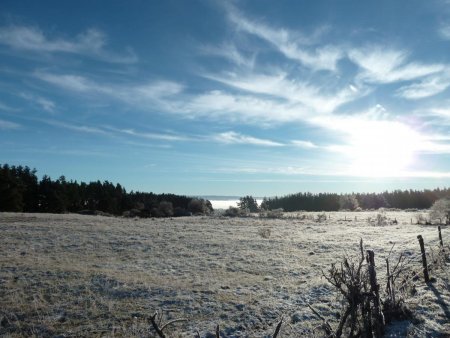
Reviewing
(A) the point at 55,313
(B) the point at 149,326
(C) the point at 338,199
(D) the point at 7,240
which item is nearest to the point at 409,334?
(B) the point at 149,326

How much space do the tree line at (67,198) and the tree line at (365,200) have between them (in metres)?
46.5

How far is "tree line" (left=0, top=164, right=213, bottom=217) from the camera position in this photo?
2997 inches

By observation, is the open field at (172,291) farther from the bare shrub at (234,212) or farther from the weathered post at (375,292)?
the bare shrub at (234,212)

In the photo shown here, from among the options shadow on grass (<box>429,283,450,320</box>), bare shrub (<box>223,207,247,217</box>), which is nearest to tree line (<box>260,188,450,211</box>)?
bare shrub (<box>223,207,247,217</box>)

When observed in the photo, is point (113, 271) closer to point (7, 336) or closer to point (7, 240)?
point (7, 336)

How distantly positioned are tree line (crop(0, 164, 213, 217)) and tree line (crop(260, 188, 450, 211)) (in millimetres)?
46454

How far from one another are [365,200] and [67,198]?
118803mm

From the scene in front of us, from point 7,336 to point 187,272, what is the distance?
10789 mm

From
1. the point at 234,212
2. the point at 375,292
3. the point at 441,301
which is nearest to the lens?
the point at 375,292

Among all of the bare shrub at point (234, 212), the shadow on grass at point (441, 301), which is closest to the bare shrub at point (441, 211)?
the bare shrub at point (234, 212)

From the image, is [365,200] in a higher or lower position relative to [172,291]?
higher

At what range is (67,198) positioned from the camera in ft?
296

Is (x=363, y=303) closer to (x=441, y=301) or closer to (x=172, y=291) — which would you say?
(x=441, y=301)

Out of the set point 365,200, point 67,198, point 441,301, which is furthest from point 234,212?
point 365,200
